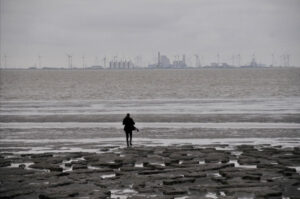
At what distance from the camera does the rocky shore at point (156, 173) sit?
1611 centimetres

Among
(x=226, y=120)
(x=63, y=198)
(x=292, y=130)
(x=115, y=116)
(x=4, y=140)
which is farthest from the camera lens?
(x=115, y=116)

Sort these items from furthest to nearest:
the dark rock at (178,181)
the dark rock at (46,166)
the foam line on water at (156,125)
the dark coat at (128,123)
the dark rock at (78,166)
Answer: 1. the foam line on water at (156,125)
2. the dark coat at (128,123)
3. the dark rock at (78,166)
4. the dark rock at (46,166)
5. the dark rock at (178,181)

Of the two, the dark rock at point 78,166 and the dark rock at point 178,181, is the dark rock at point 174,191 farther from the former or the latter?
the dark rock at point 78,166

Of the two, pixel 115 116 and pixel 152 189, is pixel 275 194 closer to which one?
pixel 152 189

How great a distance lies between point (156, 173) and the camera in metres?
19.4

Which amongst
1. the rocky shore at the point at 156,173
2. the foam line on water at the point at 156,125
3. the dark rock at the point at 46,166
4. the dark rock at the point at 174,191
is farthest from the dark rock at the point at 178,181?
the foam line on water at the point at 156,125

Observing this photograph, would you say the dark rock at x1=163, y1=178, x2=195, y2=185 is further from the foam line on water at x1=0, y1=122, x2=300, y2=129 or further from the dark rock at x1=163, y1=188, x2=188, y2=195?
the foam line on water at x1=0, y1=122, x2=300, y2=129

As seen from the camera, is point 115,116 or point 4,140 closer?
point 4,140

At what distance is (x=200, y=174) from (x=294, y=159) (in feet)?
17.5

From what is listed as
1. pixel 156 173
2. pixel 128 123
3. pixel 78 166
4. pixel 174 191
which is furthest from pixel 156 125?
pixel 174 191

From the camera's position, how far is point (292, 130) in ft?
112

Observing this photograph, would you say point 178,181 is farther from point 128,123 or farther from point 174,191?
point 128,123

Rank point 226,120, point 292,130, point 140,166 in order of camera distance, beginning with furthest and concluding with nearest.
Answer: point 226,120 < point 292,130 < point 140,166

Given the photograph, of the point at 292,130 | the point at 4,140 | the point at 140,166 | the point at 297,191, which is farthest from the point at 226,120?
the point at 297,191
